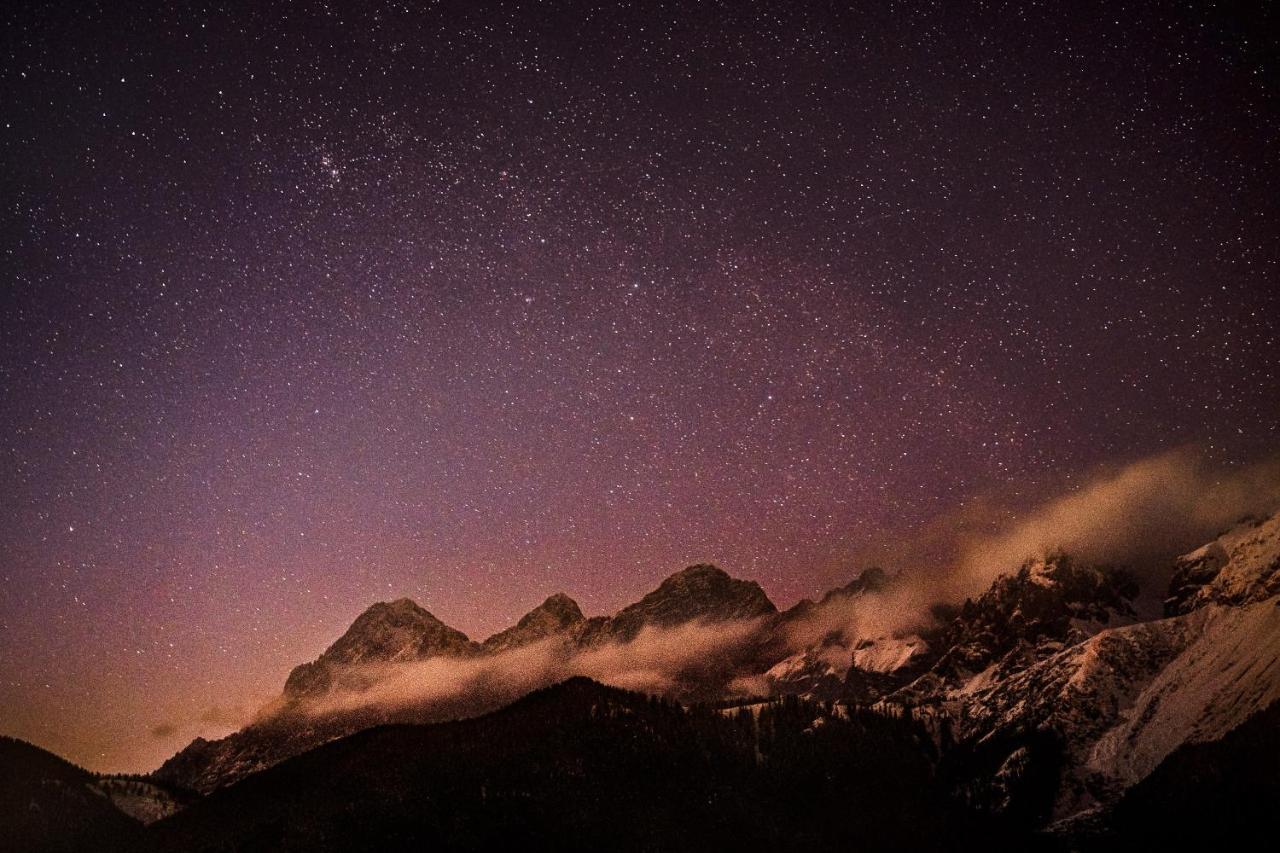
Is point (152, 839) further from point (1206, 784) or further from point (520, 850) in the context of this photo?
point (1206, 784)

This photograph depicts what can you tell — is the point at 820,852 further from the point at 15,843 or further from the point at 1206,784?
the point at 15,843

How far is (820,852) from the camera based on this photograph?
19988 centimetres

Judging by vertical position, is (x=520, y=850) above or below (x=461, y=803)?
below

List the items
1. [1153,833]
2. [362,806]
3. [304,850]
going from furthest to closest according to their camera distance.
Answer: [1153,833]
[362,806]
[304,850]

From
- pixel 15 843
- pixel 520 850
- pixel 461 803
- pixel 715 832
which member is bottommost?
pixel 715 832

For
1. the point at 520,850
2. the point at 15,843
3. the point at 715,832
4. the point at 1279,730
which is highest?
the point at 15,843

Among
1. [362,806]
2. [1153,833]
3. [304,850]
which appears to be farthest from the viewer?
[1153,833]

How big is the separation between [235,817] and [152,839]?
2175cm

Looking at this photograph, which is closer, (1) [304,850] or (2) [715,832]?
(1) [304,850]

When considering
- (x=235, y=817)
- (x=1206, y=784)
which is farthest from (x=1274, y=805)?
(x=235, y=817)

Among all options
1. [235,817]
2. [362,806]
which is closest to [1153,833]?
[362,806]

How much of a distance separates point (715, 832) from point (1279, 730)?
485 feet

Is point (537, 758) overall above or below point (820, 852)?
above

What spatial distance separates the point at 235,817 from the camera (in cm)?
19988
